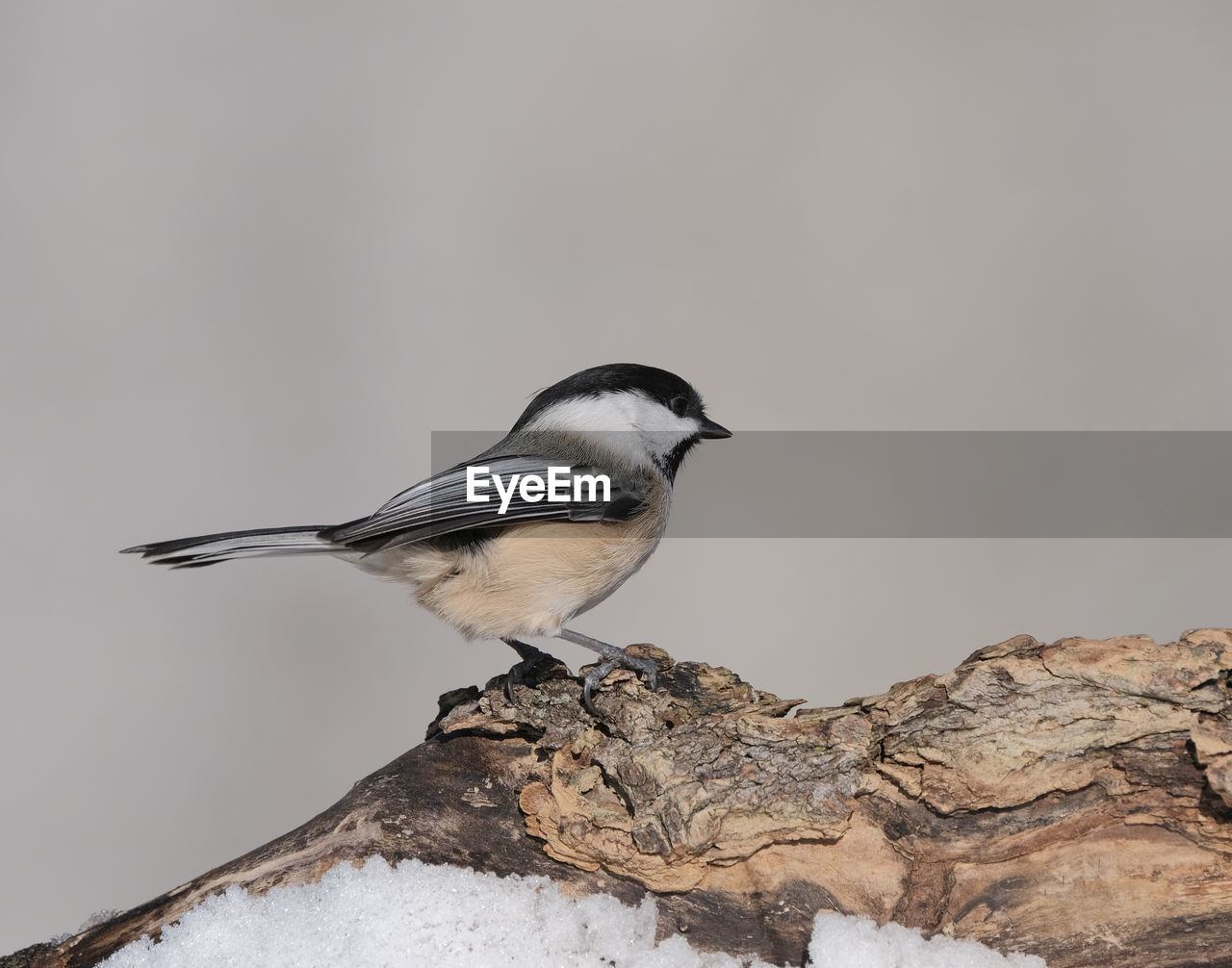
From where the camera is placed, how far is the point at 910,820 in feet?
3.57

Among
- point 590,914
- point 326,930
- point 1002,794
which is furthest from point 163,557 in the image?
point 1002,794

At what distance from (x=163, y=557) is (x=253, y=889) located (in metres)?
0.56

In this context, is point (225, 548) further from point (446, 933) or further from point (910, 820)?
point (910, 820)

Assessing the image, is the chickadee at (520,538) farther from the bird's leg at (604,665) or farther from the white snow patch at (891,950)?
the white snow patch at (891,950)

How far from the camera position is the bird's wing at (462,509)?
145 centimetres

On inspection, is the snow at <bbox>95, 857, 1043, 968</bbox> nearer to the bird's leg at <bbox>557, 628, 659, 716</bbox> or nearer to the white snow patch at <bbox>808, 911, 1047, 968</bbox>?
the white snow patch at <bbox>808, 911, 1047, 968</bbox>

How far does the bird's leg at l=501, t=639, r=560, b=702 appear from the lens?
5.09 feet

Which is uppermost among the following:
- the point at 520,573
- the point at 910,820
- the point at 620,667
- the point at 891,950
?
the point at 520,573

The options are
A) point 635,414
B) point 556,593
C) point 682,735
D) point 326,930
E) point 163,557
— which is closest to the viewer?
point 326,930

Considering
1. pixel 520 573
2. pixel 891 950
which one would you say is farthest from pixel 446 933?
pixel 520 573

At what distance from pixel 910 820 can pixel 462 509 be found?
80 centimetres

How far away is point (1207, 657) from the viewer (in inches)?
41.1

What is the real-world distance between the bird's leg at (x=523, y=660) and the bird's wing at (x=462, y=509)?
0.25 m

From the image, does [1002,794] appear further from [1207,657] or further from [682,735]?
[682,735]
